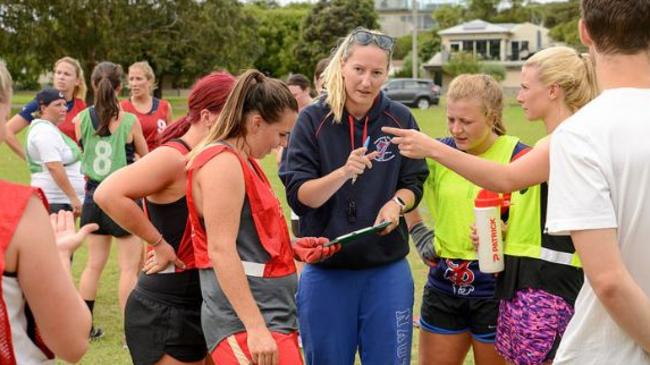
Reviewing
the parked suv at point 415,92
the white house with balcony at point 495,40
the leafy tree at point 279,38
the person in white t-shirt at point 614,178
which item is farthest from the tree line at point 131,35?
the white house with balcony at point 495,40

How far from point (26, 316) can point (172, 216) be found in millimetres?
1758

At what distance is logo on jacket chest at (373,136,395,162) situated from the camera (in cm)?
421

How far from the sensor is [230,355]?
3.39 metres

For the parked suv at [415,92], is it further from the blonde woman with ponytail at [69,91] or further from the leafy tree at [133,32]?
the blonde woman with ponytail at [69,91]

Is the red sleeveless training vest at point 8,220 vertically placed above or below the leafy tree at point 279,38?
above

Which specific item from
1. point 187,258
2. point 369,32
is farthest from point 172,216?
point 369,32

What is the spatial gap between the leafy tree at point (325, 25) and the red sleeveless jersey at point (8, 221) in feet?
237

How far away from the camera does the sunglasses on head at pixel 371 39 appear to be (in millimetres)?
4250

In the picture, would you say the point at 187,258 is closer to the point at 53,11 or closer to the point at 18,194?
the point at 18,194

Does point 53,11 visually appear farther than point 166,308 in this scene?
Yes

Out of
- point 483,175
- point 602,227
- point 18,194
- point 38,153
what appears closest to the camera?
point 18,194

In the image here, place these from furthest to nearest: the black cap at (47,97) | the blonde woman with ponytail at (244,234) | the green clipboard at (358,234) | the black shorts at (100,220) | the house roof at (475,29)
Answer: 1. the house roof at (475,29)
2. the black cap at (47,97)
3. the black shorts at (100,220)
4. the green clipboard at (358,234)
5. the blonde woman with ponytail at (244,234)

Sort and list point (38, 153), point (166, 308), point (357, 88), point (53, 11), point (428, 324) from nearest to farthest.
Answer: point (166, 308), point (357, 88), point (428, 324), point (38, 153), point (53, 11)

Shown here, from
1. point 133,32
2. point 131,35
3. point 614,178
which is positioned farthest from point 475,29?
point 614,178
